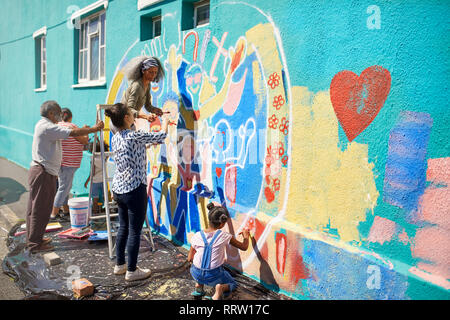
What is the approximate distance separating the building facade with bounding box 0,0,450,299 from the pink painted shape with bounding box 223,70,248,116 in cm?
2

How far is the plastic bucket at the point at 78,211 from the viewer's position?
204 inches

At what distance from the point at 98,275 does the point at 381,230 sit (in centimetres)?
288

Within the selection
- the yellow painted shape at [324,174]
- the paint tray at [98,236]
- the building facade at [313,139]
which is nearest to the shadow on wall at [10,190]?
the paint tray at [98,236]

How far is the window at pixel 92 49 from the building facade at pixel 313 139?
212 centimetres

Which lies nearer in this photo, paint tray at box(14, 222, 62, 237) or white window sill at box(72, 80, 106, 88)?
paint tray at box(14, 222, 62, 237)

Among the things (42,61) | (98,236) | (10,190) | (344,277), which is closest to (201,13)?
(98,236)

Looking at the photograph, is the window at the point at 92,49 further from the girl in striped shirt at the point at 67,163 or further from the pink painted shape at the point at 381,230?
the pink painted shape at the point at 381,230

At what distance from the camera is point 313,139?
3078 mm

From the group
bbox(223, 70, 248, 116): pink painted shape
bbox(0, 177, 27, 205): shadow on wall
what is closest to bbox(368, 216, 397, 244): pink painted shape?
bbox(223, 70, 248, 116): pink painted shape

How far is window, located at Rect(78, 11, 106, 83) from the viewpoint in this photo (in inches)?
281

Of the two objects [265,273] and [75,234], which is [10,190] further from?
[265,273]

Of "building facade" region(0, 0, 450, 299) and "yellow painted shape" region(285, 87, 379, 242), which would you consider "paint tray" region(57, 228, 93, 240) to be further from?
"yellow painted shape" region(285, 87, 379, 242)
